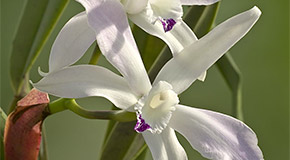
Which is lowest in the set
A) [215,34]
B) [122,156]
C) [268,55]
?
[268,55]

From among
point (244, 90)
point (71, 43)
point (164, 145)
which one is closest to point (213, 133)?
point (164, 145)

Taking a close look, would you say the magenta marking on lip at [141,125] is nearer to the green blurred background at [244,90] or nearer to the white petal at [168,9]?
the white petal at [168,9]

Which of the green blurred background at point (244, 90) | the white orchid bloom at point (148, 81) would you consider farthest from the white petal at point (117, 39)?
the green blurred background at point (244, 90)

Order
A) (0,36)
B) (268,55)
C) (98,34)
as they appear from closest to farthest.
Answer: (98,34), (0,36), (268,55)

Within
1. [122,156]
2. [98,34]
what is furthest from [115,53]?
[122,156]

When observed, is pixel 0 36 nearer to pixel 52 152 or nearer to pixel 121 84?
pixel 52 152

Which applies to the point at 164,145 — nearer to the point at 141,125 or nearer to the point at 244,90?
the point at 141,125

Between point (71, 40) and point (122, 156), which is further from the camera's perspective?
point (122, 156)

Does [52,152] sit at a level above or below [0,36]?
below
